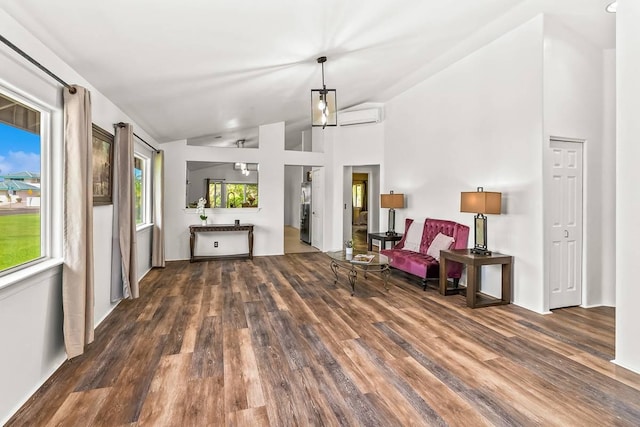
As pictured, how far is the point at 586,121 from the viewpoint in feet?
12.5

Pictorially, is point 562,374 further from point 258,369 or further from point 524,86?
point 524,86

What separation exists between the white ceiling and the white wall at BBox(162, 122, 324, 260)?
1.23m

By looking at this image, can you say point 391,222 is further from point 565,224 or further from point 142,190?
point 142,190

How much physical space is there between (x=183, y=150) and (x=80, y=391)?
5.29 meters

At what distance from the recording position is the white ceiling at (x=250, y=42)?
7.02 ft

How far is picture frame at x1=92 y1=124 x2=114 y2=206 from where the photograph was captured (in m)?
3.17

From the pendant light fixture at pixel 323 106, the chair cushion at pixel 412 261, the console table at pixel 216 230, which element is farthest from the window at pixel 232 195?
the pendant light fixture at pixel 323 106

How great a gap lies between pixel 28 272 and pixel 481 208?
422 cm

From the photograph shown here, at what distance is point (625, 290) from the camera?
97.0 inches

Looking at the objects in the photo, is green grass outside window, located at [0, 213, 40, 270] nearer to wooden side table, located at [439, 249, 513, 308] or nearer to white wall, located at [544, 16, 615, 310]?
wooden side table, located at [439, 249, 513, 308]

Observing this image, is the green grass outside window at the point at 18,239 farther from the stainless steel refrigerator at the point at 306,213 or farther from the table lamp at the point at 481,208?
the stainless steel refrigerator at the point at 306,213

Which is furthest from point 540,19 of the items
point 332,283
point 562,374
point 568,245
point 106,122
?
point 106,122

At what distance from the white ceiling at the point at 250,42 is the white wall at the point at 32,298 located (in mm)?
119

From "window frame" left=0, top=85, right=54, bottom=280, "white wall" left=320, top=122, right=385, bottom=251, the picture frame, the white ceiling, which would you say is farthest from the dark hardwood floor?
"white wall" left=320, top=122, right=385, bottom=251
